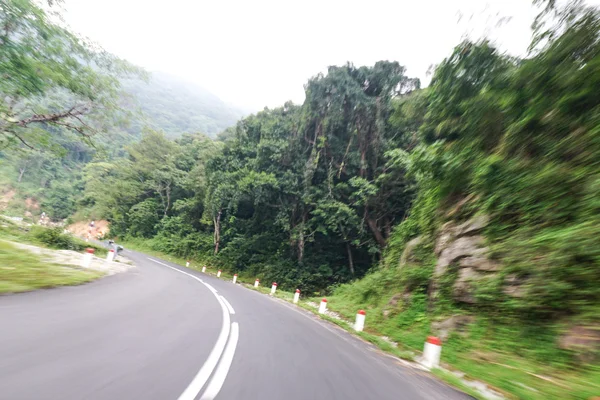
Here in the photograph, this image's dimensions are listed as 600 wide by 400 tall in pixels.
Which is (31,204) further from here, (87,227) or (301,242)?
(301,242)

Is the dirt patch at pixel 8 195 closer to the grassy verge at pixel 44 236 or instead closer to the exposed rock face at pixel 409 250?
the grassy verge at pixel 44 236

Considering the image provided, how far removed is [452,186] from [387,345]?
16.7ft

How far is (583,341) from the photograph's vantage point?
423cm

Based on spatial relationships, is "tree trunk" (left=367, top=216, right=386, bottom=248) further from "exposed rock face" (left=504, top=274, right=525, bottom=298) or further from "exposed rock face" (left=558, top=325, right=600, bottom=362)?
"exposed rock face" (left=558, top=325, right=600, bottom=362)

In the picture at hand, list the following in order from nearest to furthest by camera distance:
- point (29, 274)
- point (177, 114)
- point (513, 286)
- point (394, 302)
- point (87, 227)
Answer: point (513, 286) < point (29, 274) < point (394, 302) < point (87, 227) < point (177, 114)

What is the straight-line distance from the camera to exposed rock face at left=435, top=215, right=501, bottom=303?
684cm

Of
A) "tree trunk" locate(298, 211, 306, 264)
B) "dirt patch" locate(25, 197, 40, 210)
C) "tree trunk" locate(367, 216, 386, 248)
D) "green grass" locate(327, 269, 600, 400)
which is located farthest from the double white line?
"dirt patch" locate(25, 197, 40, 210)

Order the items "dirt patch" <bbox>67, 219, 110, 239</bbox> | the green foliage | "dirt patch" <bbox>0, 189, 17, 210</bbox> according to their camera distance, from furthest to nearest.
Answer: "dirt patch" <bbox>0, 189, 17, 210</bbox> < "dirt patch" <bbox>67, 219, 110, 239</bbox> < the green foliage

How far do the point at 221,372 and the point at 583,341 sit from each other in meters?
4.84

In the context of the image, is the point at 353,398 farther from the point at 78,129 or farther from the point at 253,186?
the point at 253,186

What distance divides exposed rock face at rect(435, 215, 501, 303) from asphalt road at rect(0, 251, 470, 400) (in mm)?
2581

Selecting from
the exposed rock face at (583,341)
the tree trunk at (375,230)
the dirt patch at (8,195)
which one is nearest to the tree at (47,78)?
the exposed rock face at (583,341)

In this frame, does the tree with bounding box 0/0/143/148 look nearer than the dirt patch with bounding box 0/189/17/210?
Yes

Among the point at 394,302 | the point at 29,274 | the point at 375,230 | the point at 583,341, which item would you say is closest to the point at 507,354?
the point at 583,341
